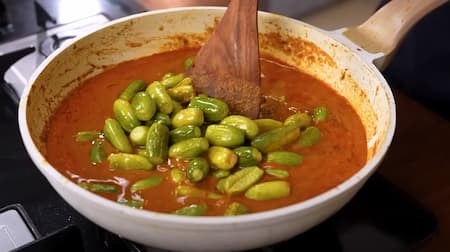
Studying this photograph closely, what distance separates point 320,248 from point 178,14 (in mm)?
400

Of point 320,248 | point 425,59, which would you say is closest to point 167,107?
point 320,248

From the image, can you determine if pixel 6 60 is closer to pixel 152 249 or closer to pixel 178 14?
pixel 178 14

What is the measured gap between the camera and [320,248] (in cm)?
80

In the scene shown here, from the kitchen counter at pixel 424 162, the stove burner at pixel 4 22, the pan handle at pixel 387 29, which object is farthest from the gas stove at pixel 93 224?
the stove burner at pixel 4 22

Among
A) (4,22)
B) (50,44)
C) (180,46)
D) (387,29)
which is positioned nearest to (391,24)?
(387,29)

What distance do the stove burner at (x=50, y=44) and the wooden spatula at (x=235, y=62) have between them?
16.6 inches

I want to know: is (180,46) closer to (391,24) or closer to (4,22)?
(391,24)

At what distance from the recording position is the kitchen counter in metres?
0.88

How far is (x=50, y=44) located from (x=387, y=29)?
0.65 meters

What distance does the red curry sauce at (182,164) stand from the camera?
2.43 ft

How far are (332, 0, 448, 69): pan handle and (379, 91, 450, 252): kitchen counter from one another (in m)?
0.17

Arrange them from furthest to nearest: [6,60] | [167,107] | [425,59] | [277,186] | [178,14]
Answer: [425,59] < [6,60] < [178,14] < [167,107] < [277,186]

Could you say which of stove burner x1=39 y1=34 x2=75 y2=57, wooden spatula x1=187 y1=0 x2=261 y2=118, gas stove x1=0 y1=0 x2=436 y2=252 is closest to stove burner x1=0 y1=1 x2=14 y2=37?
stove burner x1=39 y1=34 x2=75 y2=57

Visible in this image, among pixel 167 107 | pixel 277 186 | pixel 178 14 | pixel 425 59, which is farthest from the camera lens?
pixel 425 59
